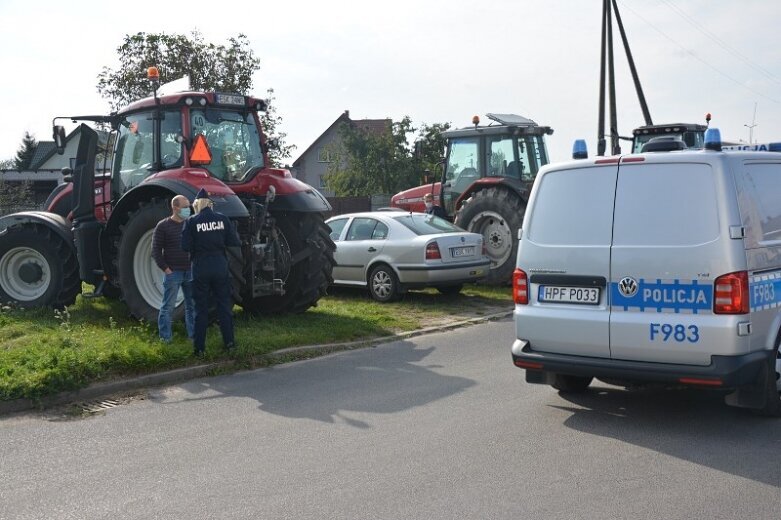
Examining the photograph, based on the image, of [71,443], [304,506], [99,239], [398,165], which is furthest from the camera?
[398,165]

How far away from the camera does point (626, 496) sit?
16.5 ft

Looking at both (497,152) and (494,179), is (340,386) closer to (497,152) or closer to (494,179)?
(494,179)

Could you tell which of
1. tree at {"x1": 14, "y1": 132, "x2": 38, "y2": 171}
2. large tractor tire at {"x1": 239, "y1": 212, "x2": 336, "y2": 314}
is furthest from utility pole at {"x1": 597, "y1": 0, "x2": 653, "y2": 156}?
tree at {"x1": 14, "y1": 132, "x2": 38, "y2": 171}

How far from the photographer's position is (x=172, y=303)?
9.60 metres

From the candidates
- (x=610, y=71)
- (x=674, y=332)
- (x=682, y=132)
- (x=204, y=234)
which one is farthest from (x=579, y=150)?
(x=610, y=71)

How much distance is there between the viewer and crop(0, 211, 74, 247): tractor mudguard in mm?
11844

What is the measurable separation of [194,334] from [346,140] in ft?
124

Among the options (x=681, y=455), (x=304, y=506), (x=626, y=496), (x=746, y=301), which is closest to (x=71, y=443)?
(x=304, y=506)

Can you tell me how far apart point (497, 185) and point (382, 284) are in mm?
3720

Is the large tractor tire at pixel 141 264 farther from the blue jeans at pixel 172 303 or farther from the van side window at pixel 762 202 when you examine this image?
the van side window at pixel 762 202

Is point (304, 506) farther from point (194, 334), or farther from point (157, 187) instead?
point (157, 187)

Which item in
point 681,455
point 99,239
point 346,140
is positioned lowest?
point 681,455

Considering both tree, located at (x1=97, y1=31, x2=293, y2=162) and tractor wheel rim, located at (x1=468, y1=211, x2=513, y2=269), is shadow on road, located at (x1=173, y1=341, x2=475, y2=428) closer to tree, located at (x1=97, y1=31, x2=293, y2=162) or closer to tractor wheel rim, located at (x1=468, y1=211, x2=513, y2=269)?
tractor wheel rim, located at (x1=468, y1=211, x2=513, y2=269)

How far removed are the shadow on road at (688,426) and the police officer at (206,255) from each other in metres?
3.87
